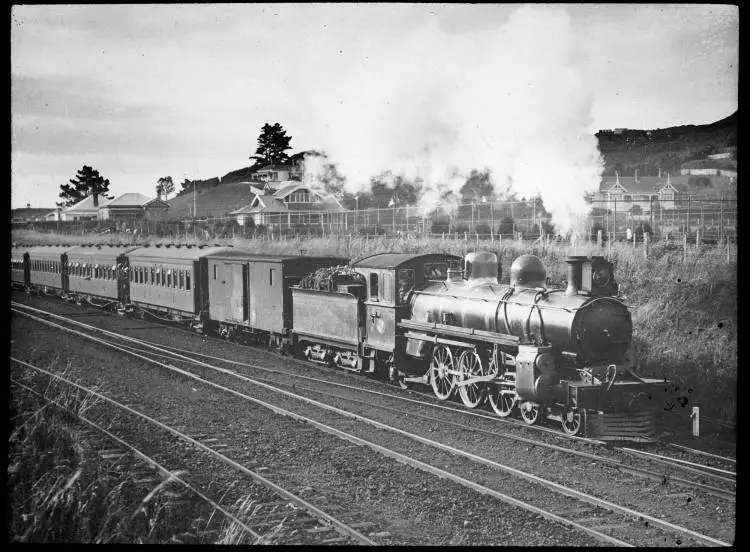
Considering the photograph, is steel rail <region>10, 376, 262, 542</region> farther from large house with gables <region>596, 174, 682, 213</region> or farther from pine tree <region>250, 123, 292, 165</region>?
large house with gables <region>596, 174, 682, 213</region>

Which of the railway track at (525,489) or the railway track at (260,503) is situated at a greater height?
the railway track at (260,503)

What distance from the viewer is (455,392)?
13812mm

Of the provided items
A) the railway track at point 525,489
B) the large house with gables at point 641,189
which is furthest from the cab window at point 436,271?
the large house with gables at point 641,189

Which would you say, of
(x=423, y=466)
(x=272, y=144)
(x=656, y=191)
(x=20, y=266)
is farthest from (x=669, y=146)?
(x=20, y=266)

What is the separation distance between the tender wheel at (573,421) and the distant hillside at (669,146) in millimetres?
4626

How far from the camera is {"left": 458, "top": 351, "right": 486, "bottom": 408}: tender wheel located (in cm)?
1306

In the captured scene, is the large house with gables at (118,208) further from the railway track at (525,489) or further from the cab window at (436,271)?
the railway track at (525,489)

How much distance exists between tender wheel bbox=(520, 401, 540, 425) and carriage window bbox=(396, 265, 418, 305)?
→ 3947 mm

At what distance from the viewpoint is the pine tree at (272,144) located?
64.7 ft

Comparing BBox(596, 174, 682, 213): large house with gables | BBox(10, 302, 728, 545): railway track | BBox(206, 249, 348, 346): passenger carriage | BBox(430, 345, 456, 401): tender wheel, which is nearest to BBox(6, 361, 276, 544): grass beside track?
BBox(10, 302, 728, 545): railway track

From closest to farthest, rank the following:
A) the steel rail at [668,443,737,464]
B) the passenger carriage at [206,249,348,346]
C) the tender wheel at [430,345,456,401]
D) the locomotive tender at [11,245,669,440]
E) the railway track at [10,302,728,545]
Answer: the railway track at [10,302,728,545] → the steel rail at [668,443,737,464] → the locomotive tender at [11,245,669,440] → the tender wheel at [430,345,456,401] → the passenger carriage at [206,249,348,346]

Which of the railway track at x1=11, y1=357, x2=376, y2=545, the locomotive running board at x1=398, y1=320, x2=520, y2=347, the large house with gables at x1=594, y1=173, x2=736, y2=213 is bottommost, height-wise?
the railway track at x1=11, y1=357, x2=376, y2=545

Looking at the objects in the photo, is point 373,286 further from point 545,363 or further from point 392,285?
point 545,363

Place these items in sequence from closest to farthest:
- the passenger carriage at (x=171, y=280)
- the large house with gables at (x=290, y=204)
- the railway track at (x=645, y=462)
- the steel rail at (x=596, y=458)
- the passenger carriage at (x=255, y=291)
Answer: the steel rail at (x=596, y=458) → the railway track at (x=645, y=462) → the passenger carriage at (x=255, y=291) → the passenger carriage at (x=171, y=280) → the large house with gables at (x=290, y=204)
